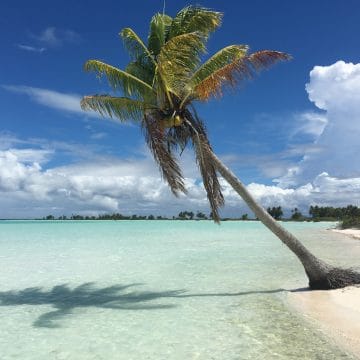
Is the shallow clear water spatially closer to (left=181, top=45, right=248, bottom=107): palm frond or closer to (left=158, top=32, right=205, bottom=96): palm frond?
(left=181, top=45, right=248, bottom=107): palm frond

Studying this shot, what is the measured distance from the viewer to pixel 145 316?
8547 millimetres

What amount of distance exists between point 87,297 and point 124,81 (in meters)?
5.25

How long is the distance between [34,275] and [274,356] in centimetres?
1015

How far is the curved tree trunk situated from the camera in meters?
9.89

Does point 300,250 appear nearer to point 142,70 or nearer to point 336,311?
point 336,311

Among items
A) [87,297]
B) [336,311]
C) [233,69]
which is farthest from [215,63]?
[87,297]

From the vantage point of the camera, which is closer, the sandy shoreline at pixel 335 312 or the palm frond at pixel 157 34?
the sandy shoreline at pixel 335 312

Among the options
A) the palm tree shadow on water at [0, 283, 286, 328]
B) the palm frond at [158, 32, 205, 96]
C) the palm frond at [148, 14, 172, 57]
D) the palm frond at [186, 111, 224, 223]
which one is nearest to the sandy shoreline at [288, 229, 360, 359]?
the palm tree shadow on water at [0, 283, 286, 328]

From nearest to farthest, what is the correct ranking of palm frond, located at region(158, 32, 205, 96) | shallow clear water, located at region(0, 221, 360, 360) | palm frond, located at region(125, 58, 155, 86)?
shallow clear water, located at region(0, 221, 360, 360) → palm frond, located at region(158, 32, 205, 96) → palm frond, located at region(125, 58, 155, 86)

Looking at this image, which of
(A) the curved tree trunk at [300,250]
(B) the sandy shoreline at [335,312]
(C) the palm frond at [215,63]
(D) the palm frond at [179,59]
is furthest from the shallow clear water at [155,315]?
(D) the palm frond at [179,59]

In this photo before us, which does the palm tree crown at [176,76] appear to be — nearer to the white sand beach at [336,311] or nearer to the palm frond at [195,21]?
the palm frond at [195,21]

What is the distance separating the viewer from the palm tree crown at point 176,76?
962 centimetres

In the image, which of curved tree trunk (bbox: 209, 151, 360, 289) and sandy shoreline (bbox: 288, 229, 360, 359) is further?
curved tree trunk (bbox: 209, 151, 360, 289)

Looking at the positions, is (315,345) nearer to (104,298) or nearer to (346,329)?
(346,329)
